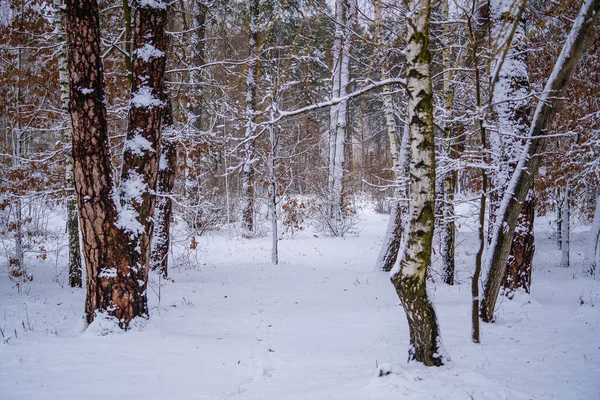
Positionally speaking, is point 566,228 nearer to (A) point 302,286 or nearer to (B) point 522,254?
(B) point 522,254

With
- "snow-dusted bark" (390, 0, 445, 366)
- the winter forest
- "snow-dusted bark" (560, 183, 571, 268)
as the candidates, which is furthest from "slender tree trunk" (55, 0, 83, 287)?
"snow-dusted bark" (560, 183, 571, 268)

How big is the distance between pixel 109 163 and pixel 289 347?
332 cm

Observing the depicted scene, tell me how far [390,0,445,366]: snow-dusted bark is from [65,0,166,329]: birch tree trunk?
10.7 feet

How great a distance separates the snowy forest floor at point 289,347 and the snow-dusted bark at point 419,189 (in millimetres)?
597

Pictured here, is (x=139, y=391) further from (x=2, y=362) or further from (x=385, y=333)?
(x=385, y=333)

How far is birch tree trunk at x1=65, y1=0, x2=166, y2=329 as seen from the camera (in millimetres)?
4164

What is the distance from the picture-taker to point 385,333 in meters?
4.84

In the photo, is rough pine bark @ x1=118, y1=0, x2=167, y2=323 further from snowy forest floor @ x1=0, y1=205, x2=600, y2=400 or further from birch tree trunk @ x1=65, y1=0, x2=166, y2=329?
snowy forest floor @ x1=0, y1=205, x2=600, y2=400

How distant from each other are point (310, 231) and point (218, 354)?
1348 centimetres

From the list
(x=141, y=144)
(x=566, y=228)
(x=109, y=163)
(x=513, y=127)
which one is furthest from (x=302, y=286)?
(x=566, y=228)

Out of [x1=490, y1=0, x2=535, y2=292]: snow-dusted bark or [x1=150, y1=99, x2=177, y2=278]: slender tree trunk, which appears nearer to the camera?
[x1=490, y1=0, x2=535, y2=292]: snow-dusted bark

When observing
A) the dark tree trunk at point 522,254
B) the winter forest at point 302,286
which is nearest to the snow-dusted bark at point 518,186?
the winter forest at point 302,286

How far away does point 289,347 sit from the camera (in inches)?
177

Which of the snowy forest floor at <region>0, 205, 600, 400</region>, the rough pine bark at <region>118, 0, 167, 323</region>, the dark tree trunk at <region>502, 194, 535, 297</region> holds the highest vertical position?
the rough pine bark at <region>118, 0, 167, 323</region>
